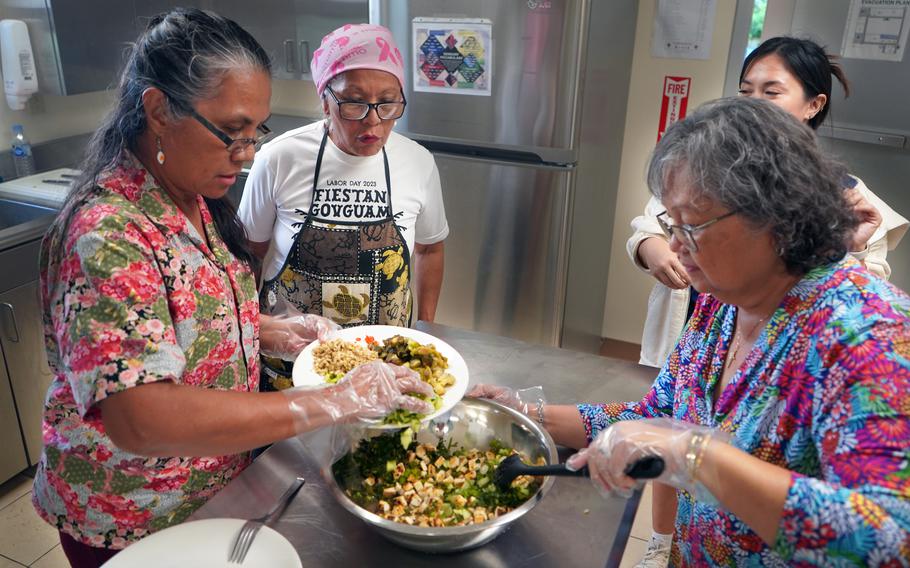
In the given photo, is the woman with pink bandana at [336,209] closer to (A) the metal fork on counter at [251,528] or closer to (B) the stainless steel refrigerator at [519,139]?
(A) the metal fork on counter at [251,528]

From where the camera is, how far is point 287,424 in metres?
1.15

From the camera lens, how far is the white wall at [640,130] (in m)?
2.96

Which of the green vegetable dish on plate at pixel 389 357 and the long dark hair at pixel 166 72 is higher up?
the long dark hair at pixel 166 72

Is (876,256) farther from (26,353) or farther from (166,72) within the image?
(26,353)

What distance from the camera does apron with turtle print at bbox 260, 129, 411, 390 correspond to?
1780 millimetres

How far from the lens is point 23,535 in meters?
2.32

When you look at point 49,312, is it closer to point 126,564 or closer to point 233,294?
point 233,294

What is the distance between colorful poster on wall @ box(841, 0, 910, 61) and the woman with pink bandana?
184 cm

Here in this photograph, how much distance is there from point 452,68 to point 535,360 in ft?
4.79

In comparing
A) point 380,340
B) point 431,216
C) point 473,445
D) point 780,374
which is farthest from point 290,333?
point 780,374

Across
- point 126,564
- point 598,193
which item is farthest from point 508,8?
point 126,564

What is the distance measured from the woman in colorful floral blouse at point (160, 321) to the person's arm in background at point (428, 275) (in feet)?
2.77

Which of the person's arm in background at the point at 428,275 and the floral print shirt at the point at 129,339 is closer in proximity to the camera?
the floral print shirt at the point at 129,339

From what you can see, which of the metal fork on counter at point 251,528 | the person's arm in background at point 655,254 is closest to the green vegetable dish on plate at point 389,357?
the metal fork on counter at point 251,528
